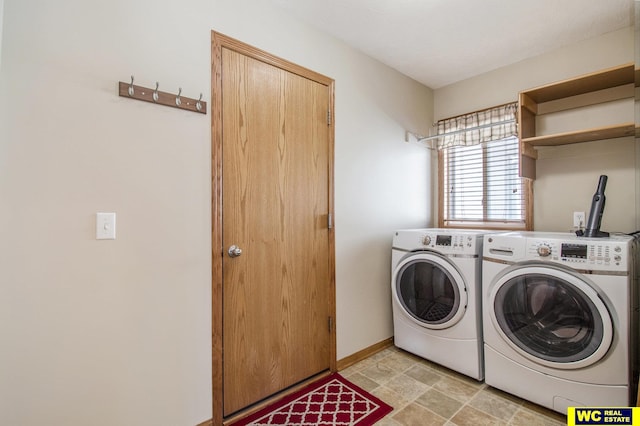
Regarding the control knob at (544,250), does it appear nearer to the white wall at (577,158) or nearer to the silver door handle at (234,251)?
the white wall at (577,158)

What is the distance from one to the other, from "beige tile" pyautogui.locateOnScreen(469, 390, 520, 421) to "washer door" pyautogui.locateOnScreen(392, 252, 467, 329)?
450mm

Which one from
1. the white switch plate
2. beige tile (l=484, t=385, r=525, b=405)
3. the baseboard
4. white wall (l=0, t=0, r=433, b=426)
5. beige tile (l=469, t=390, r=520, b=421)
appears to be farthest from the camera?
the baseboard

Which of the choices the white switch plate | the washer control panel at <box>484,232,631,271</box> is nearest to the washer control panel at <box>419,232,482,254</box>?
the washer control panel at <box>484,232,631,271</box>

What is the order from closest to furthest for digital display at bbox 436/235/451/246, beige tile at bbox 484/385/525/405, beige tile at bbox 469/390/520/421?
1. beige tile at bbox 469/390/520/421
2. beige tile at bbox 484/385/525/405
3. digital display at bbox 436/235/451/246

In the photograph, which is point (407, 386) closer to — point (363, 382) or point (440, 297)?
point (363, 382)

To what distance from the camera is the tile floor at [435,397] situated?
1.69 m

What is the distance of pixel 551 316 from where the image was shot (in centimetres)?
170

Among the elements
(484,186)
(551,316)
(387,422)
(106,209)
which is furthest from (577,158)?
(106,209)

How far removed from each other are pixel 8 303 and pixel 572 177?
3383 mm

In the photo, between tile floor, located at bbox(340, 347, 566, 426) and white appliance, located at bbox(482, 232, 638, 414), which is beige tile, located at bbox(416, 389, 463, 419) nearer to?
tile floor, located at bbox(340, 347, 566, 426)

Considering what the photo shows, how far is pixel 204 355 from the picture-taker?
159cm

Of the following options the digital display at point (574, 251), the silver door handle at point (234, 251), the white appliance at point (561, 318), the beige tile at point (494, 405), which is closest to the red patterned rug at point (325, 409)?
the beige tile at point (494, 405)

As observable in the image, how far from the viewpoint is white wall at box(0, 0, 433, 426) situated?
1.15m
